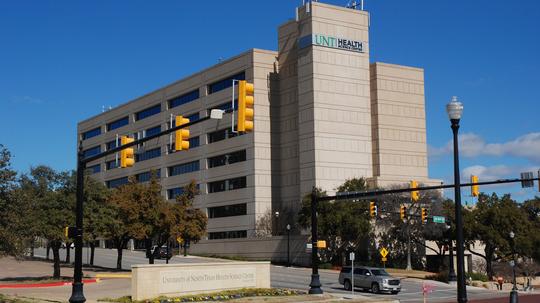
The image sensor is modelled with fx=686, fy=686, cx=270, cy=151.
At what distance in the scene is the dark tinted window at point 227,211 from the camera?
8650 centimetres

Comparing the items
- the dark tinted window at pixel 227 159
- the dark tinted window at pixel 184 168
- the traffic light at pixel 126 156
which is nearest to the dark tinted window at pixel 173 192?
the dark tinted window at pixel 184 168

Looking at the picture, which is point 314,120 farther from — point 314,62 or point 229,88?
point 229,88

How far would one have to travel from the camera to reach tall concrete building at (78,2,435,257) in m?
80.4

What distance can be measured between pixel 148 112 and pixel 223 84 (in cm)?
2184

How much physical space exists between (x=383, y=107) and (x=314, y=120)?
13066 millimetres

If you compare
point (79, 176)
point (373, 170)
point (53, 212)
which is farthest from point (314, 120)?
point (79, 176)

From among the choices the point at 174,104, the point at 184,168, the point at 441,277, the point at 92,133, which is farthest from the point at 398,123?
the point at 92,133

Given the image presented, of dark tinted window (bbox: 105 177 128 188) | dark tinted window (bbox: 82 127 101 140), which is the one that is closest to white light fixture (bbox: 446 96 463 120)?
dark tinted window (bbox: 105 177 128 188)

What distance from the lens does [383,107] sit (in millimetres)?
87938

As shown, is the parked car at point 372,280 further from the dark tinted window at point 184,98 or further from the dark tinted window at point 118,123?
the dark tinted window at point 118,123

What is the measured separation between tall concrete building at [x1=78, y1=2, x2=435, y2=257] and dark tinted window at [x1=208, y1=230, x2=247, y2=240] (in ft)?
0.45

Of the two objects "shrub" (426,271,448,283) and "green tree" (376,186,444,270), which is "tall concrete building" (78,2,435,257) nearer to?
"green tree" (376,186,444,270)

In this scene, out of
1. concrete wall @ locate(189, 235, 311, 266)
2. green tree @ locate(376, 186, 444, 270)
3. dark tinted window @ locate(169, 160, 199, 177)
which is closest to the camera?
green tree @ locate(376, 186, 444, 270)

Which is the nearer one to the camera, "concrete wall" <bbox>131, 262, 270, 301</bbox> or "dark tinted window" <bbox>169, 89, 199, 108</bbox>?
"concrete wall" <bbox>131, 262, 270, 301</bbox>
